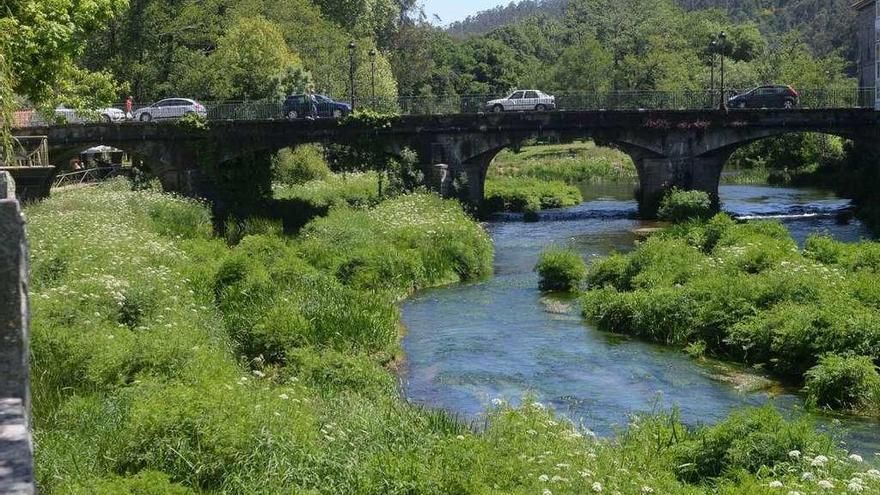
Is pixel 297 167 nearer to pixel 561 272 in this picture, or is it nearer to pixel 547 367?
pixel 561 272

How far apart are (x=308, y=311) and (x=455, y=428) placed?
882 centimetres

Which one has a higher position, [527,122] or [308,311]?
[527,122]

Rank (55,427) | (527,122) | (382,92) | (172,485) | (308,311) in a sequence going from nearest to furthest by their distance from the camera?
(172,485), (55,427), (308,311), (527,122), (382,92)

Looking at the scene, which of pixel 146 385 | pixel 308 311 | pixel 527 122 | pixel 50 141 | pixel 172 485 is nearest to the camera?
pixel 172 485

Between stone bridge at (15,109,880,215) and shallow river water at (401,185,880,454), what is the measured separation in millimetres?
15495

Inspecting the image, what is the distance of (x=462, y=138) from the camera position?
175 ft

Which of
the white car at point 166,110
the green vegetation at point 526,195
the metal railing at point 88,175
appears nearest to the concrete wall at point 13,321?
the white car at point 166,110

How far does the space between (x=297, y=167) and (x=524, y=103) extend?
39.7 feet

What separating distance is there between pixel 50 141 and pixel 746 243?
3053 centimetres

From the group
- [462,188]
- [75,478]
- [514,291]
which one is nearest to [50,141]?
[462,188]

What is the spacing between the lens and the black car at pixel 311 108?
53562 mm

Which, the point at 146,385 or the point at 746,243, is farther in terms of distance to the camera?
the point at 746,243

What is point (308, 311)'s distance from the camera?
2475 centimetres

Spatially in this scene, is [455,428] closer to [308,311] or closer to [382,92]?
[308,311]
